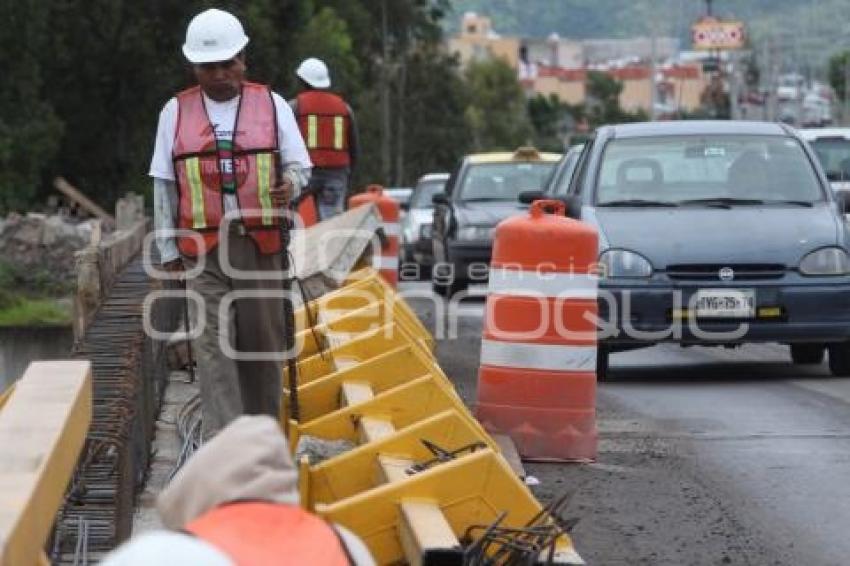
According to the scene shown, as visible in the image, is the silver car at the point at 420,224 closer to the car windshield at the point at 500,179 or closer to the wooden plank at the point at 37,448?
the car windshield at the point at 500,179

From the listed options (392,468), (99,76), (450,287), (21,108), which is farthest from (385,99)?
(392,468)

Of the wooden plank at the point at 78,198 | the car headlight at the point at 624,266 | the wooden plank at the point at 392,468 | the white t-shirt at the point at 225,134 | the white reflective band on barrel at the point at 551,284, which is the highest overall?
the white t-shirt at the point at 225,134

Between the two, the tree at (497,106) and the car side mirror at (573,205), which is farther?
the tree at (497,106)

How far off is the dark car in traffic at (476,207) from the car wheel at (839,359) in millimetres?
10577

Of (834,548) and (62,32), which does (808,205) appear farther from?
(62,32)

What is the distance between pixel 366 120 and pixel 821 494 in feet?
270

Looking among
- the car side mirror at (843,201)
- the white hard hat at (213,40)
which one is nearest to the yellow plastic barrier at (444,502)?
the white hard hat at (213,40)

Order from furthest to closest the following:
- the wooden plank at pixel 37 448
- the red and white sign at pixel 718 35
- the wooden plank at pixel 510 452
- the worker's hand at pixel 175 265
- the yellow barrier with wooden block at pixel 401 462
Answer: the red and white sign at pixel 718 35, the wooden plank at pixel 510 452, the worker's hand at pixel 175 265, the yellow barrier with wooden block at pixel 401 462, the wooden plank at pixel 37 448

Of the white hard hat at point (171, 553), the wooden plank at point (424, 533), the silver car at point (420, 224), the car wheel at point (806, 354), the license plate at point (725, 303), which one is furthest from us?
the silver car at point (420, 224)

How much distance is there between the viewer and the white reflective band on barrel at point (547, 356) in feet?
35.3

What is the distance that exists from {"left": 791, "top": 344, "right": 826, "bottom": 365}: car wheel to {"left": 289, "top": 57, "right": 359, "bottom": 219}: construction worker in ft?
14.0

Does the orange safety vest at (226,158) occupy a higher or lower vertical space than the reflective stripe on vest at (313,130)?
higher

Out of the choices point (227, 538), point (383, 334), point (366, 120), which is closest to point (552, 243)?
point (383, 334)

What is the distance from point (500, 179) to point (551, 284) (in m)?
15.9
